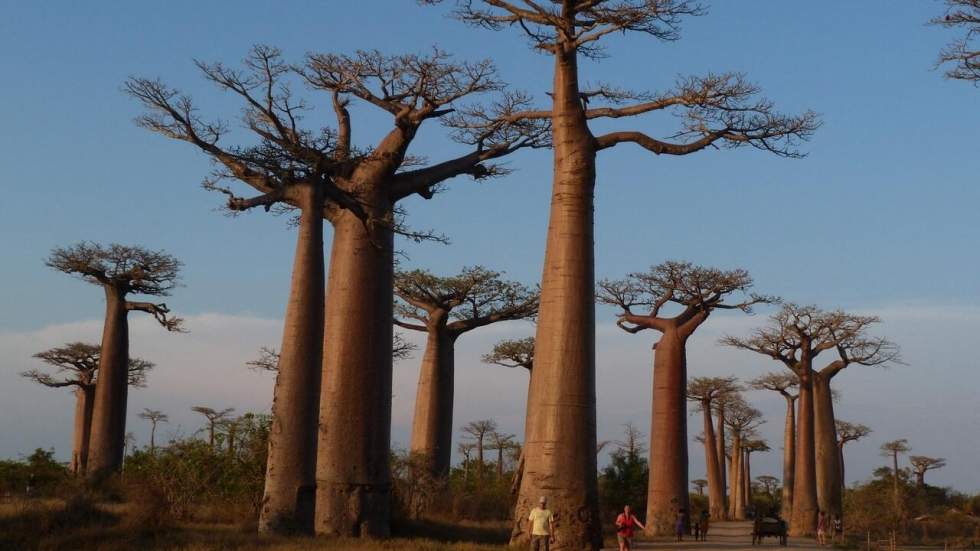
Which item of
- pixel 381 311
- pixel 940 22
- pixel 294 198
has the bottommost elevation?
pixel 381 311

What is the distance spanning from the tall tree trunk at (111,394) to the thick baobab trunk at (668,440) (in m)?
10.9

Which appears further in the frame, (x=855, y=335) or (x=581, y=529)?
(x=855, y=335)

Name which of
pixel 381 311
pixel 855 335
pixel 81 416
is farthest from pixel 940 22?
pixel 81 416

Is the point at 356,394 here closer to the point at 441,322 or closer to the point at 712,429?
the point at 441,322

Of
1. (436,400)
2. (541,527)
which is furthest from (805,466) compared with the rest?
(541,527)

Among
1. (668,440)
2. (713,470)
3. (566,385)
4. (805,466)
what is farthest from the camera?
(713,470)

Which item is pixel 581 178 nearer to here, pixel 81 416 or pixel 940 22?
pixel 940 22

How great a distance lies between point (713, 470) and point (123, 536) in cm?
2580

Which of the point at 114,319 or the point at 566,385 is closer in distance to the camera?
the point at 566,385

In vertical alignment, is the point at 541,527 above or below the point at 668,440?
below

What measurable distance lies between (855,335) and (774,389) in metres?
5.51

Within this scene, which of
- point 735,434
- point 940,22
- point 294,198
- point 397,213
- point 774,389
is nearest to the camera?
point 940,22

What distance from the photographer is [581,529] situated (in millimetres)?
11664

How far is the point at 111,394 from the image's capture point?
78.9 feet
